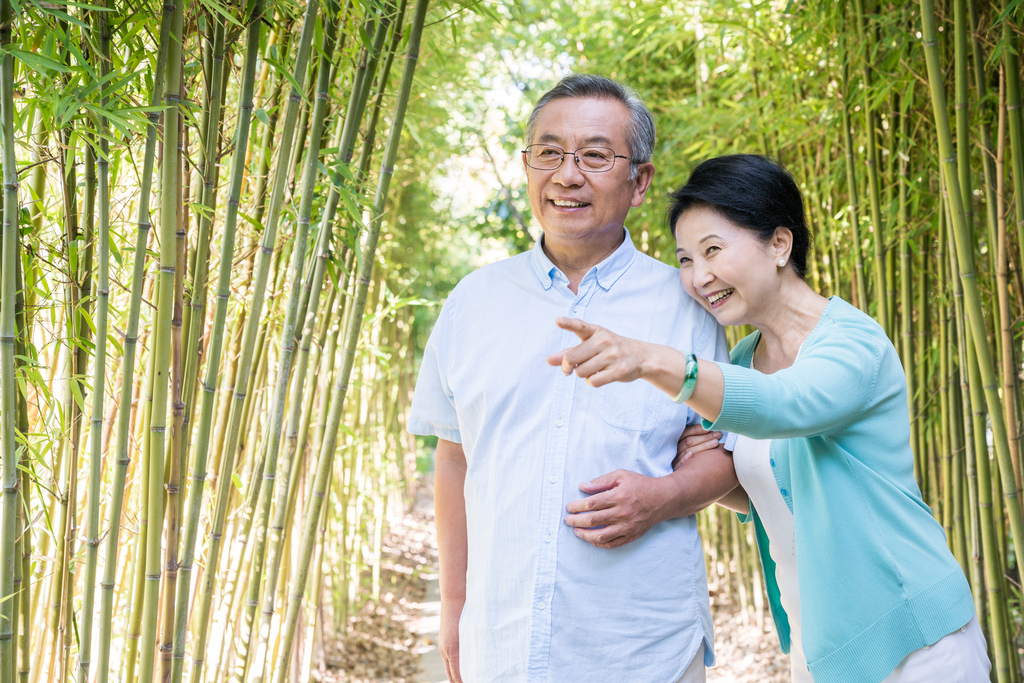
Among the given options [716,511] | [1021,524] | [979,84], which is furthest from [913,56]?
[716,511]

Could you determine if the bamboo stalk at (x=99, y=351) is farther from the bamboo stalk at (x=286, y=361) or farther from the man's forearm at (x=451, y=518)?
the man's forearm at (x=451, y=518)

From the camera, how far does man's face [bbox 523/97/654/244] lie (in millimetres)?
1266

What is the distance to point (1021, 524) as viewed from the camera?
1.61 meters

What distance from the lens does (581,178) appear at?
4.13 feet

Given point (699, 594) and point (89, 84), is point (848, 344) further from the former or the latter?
point (89, 84)

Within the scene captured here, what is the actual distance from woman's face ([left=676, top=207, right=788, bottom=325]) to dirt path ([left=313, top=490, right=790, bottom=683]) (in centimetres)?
266

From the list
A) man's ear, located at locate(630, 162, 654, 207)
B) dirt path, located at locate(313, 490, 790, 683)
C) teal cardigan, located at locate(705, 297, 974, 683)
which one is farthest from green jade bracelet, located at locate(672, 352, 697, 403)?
dirt path, located at locate(313, 490, 790, 683)

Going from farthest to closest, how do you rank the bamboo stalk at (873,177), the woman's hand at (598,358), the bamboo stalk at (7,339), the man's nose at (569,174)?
the bamboo stalk at (873,177), the man's nose at (569,174), the bamboo stalk at (7,339), the woman's hand at (598,358)

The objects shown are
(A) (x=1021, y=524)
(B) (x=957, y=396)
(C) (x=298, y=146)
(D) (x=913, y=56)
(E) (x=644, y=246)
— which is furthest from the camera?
(E) (x=644, y=246)

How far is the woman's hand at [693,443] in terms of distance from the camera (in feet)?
4.05

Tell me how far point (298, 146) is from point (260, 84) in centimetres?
35

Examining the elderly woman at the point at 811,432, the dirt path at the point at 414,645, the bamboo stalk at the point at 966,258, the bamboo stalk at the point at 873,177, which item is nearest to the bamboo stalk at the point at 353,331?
A: the elderly woman at the point at 811,432

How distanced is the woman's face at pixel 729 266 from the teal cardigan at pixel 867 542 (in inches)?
4.7

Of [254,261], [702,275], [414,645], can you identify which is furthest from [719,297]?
[414,645]
